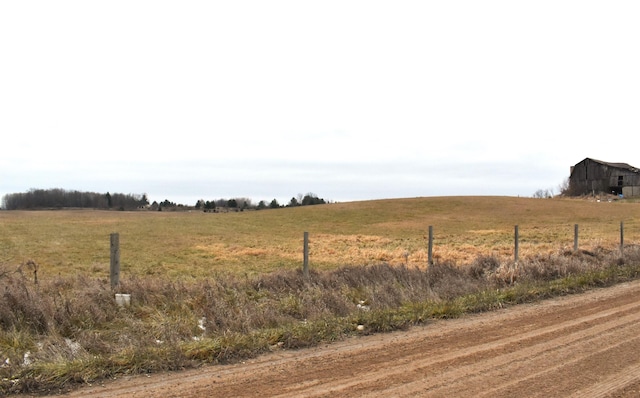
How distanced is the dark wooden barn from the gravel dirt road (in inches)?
3748

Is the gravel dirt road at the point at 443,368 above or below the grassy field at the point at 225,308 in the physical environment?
below

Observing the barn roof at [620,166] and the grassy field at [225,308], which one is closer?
the grassy field at [225,308]

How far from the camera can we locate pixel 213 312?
312 inches

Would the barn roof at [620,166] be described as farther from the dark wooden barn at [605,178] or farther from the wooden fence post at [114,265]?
the wooden fence post at [114,265]

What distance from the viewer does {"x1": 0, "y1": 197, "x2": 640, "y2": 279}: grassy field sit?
2314 cm

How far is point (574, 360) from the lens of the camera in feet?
19.8

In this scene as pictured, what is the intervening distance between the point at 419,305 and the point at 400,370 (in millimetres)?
3283

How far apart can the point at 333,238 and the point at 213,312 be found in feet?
108

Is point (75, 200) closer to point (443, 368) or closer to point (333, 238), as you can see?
point (333, 238)

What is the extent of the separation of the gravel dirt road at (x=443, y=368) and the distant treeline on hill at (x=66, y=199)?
157 m

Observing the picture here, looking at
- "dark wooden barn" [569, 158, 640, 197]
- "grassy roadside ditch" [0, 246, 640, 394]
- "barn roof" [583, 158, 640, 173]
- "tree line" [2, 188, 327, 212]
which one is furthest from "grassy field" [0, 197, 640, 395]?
"tree line" [2, 188, 327, 212]

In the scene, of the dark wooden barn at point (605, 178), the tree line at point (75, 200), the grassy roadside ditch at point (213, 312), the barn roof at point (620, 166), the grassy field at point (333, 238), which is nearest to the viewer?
the grassy roadside ditch at point (213, 312)

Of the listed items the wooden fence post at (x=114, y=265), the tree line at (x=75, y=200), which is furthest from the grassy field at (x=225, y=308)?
the tree line at (x=75, y=200)

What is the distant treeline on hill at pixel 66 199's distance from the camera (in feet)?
515
